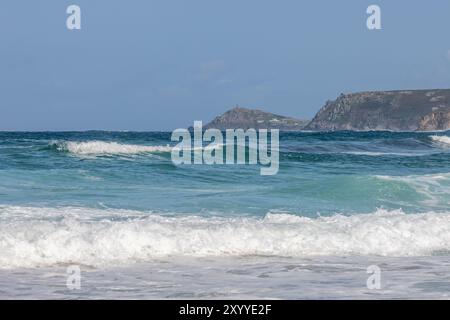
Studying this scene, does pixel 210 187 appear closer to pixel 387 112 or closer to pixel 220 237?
pixel 220 237

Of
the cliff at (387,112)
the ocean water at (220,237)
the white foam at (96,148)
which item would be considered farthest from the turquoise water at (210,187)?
the cliff at (387,112)

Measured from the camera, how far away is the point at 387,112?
171125 mm

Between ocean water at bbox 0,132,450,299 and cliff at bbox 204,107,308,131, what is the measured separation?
156300mm

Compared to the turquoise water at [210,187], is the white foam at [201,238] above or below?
above

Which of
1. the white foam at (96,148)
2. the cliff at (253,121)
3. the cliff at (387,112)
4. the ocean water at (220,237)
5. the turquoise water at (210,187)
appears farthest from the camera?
the cliff at (253,121)

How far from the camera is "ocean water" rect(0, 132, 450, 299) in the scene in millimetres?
7938

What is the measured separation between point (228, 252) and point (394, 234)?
8.67 feet

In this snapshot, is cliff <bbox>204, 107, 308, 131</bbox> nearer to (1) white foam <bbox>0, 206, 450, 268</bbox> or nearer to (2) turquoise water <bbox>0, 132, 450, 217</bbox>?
(2) turquoise water <bbox>0, 132, 450, 217</bbox>

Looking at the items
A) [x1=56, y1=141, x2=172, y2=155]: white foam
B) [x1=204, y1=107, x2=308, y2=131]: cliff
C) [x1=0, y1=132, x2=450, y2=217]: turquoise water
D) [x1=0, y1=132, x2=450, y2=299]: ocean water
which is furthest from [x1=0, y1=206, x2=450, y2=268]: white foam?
[x1=204, y1=107, x2=308, y2=131]: cliff

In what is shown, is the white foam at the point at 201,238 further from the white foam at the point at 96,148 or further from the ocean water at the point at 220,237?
the white foam at the point at 96,148

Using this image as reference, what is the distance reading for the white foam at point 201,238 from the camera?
9391 mm

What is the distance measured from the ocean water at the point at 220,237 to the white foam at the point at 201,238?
0.06 feet
